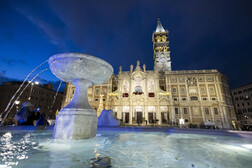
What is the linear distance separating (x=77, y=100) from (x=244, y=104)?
5515cm

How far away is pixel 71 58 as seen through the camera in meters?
5.72

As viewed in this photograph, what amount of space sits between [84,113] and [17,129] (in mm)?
7153

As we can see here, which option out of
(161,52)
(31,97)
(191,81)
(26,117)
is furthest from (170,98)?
(31,97)

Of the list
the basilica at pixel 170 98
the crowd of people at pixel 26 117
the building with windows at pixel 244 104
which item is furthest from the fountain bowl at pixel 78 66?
the building with windows at pixel 244 104

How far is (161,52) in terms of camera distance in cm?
4075

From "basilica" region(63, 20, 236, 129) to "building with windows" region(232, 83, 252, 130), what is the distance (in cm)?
1740

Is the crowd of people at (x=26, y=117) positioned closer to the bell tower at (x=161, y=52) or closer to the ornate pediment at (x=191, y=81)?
the ornate pediment at (x=191, y=81)

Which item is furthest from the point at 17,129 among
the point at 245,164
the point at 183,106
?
the point at 183,106

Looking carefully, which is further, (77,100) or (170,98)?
(170,98)

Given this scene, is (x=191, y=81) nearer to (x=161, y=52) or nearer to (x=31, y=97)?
(x=161, y=52)

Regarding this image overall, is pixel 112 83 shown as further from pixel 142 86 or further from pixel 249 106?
pixel 249 106

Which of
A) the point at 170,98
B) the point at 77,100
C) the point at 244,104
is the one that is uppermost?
the point at 244,104

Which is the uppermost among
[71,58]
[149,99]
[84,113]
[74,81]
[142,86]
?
[142,86]

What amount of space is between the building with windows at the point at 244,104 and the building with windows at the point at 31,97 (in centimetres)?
6539
